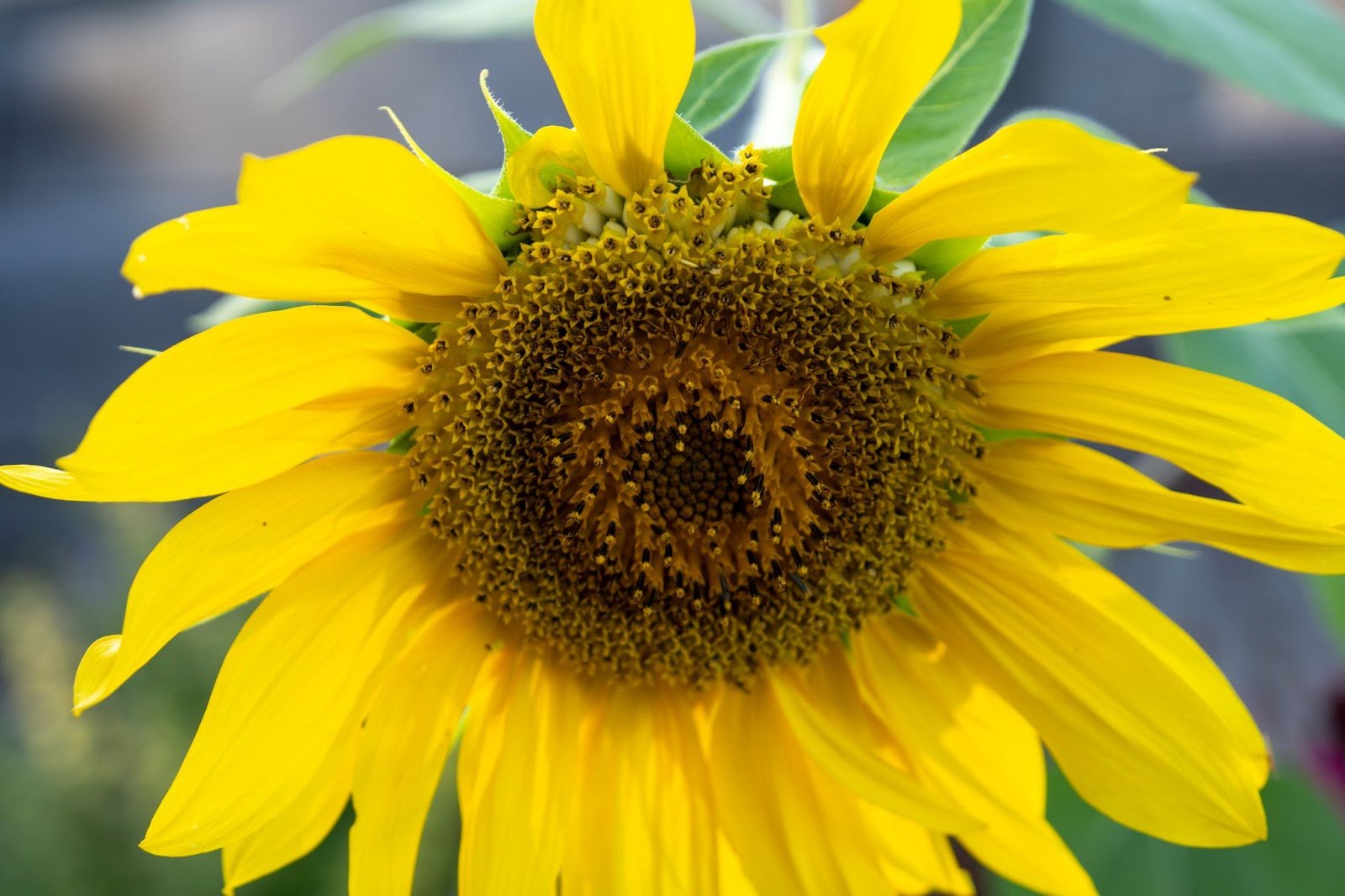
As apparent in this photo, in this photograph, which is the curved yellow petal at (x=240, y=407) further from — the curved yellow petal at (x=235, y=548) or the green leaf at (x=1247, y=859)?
the green leaf at (x=1247, y=859)

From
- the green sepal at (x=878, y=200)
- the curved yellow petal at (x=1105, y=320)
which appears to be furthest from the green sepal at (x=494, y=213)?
the curved yellow petal at (x=1105, y=320)

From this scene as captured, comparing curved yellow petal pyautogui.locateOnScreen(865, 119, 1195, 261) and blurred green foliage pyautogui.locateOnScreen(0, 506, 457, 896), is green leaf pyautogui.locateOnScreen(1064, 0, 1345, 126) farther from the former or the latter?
blurred green foliage pyautogui.locateOnScreen(0, 506, 457, 896)

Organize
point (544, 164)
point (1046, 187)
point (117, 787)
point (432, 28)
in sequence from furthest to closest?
1. point (117, 787)
2. point (432, 28)
3. point (544, 164)
4. point (1046, 187)

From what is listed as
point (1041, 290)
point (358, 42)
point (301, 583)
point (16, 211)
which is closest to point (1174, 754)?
point (1041, 290)

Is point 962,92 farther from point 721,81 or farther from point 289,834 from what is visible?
point 289,834

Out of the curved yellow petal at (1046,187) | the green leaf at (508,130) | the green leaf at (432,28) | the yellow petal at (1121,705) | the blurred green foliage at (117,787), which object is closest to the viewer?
the curved yellow petal at (1046,187)

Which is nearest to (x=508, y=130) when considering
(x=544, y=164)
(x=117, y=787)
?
Result: (x=544, y=164)
